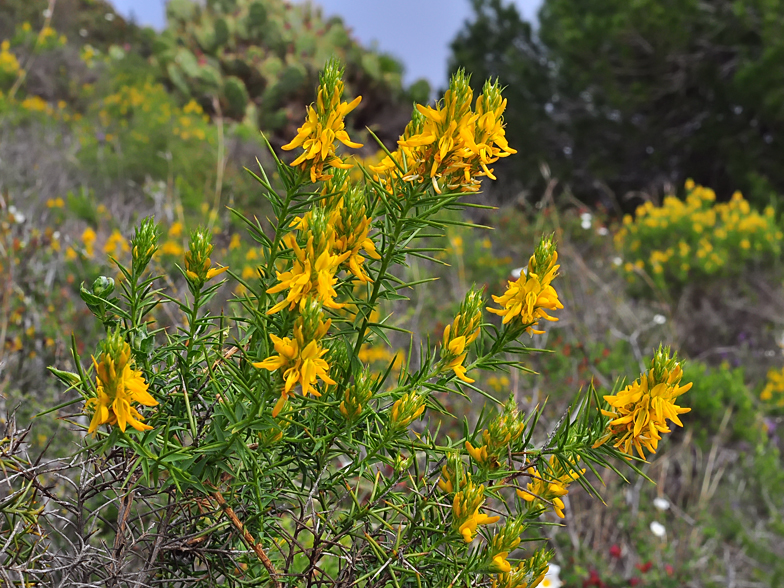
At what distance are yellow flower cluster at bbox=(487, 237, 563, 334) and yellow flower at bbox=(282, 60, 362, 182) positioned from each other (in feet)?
0.99

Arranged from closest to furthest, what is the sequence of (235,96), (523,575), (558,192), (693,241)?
(523,575), (693,241), (235,96), (558,192)

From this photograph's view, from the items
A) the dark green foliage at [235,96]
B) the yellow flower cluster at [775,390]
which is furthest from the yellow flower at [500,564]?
the dark green foliage at [235,96]

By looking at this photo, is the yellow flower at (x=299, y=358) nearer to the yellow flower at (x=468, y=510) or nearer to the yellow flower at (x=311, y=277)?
the yellow flower at (x=311, y=277)

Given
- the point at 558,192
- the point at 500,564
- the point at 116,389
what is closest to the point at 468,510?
the point at 500,564

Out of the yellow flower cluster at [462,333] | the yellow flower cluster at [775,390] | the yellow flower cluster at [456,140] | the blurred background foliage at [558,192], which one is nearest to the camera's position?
the yellow flower cluster at [456,140]

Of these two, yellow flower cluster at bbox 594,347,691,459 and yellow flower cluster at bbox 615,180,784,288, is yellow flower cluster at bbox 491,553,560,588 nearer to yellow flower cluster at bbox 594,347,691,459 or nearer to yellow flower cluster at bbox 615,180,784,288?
yellow flower cluster at bbox 594,347,691,459

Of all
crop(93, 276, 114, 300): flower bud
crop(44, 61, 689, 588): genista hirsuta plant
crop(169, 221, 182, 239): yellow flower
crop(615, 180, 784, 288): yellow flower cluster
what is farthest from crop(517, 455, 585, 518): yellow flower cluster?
crop(615, 180, 784, 288): yellow flower cluster

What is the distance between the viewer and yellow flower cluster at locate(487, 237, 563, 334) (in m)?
0.94

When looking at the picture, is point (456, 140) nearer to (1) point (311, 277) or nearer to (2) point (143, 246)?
(1) point (311, 277)

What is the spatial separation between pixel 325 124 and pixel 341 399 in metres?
0.38

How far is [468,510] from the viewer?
893 mm

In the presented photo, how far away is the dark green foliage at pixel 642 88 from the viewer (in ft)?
28.3

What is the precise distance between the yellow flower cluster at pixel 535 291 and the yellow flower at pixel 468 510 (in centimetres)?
24

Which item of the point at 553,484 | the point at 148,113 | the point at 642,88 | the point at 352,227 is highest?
the point at 642,88
